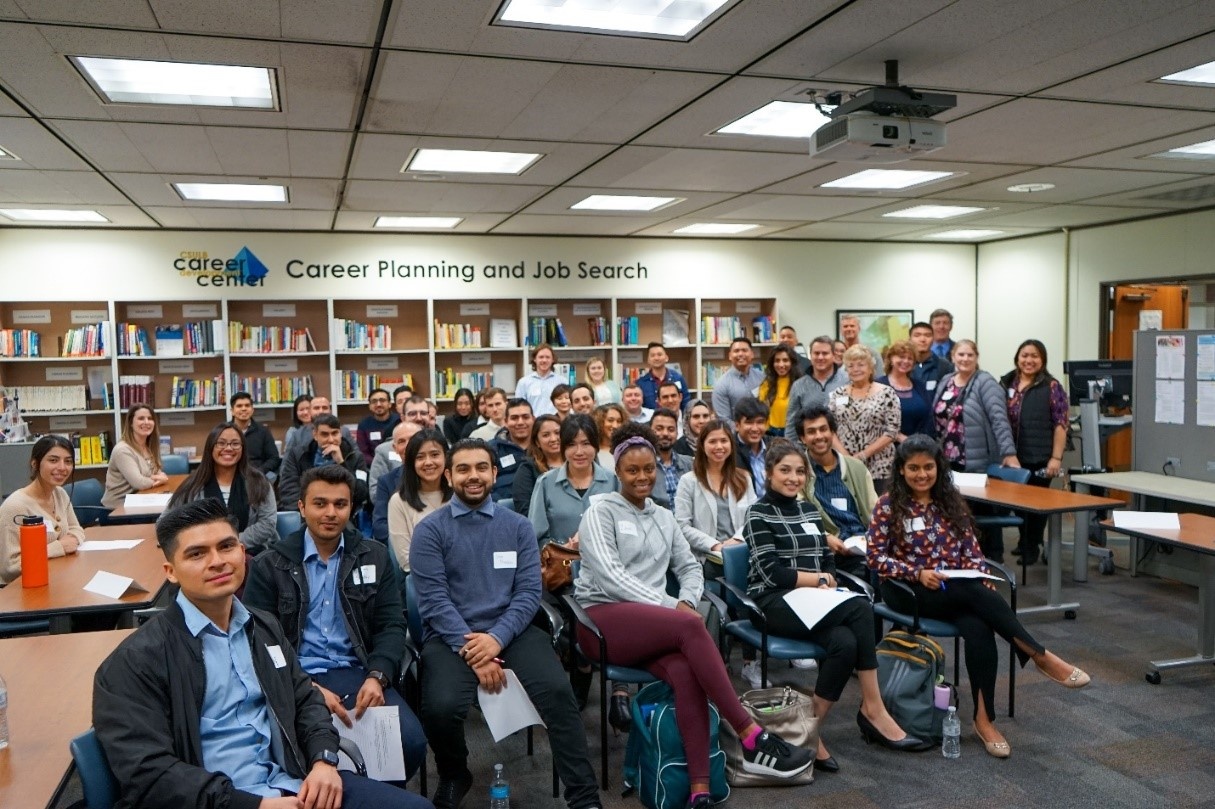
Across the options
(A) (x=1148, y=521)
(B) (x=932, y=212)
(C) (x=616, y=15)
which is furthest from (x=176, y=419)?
(A) (x=1148, y=521)

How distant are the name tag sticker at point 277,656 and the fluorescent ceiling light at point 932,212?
728 centimetres

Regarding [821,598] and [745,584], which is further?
[745,584]

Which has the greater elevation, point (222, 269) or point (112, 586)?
point (222, 269)

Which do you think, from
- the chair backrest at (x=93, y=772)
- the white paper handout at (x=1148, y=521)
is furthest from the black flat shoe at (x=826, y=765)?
the chair backrest at (x=93, y=772)

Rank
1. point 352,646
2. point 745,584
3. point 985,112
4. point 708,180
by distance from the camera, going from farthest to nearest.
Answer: point 708,180
point 985,112
point 745,584
point 352,646

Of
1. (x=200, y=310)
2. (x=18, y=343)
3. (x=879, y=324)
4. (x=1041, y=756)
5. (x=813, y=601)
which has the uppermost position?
(x=200, y=310)

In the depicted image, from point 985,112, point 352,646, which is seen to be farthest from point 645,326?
point 352,646

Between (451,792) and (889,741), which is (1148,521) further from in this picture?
(451,792)

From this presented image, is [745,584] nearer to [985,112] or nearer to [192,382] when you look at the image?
[985,112]

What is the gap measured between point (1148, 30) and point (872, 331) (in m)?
7.12

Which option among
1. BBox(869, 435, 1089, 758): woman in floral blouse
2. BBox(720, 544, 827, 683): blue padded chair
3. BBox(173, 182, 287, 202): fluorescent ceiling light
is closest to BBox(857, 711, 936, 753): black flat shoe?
BBox(869, 435, 1089, 758): woman in floral blouse

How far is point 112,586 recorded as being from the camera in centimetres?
346

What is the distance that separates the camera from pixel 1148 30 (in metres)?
3.54

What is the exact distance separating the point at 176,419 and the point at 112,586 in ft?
18.8
